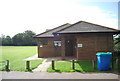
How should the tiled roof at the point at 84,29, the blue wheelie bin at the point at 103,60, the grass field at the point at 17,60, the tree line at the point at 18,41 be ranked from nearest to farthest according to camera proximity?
the blue wheelie bin at the point at 103,60 → the grass field at the point at 17,60 → the tiled roof at the point at 84,29 → the tree line at the point at 18,41

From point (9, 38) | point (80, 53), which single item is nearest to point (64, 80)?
point (80, 53)

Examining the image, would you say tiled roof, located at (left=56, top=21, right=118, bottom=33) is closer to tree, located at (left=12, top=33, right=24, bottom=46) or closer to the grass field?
the grass field

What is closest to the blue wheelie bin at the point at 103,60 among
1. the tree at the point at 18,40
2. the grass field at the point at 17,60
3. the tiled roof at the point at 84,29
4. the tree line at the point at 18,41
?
the tiled roof at the point at 84,29

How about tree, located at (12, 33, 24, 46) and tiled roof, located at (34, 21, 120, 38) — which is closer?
tiled roof, located at (34, 21, 120, 38)

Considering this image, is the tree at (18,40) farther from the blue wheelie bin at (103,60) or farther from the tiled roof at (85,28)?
the blue wheelie bin at (103,60)

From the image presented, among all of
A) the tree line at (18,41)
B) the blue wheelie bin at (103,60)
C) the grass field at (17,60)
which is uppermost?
the tree line at (18,41)

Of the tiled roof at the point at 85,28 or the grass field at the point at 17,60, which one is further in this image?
the tiled roof at the point at 85,28

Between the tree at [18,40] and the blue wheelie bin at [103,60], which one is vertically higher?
the tree at [18,40]

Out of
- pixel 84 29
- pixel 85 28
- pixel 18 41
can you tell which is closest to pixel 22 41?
pixel 18 41

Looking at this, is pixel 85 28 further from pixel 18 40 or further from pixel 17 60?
pixel 18 40

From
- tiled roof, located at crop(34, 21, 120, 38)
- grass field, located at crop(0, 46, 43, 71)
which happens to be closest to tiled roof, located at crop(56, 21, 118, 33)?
tiled roof, located at crop(34, 21, 120, 38)

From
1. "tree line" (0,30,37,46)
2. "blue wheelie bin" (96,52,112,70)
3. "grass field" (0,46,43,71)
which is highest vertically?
"tree line" (0,30,37,46)

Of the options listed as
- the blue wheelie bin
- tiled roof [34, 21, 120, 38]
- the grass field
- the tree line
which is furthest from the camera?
the tree line

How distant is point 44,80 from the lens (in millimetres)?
6176
